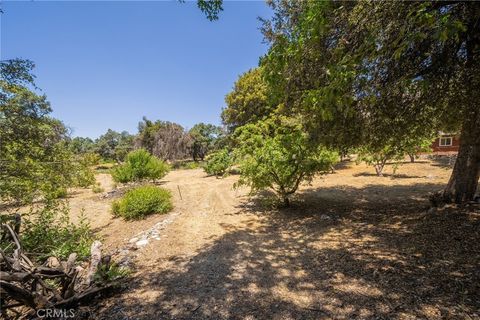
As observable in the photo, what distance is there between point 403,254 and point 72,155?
858 cm

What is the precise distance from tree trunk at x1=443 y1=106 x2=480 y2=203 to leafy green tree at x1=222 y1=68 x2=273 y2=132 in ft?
57.0

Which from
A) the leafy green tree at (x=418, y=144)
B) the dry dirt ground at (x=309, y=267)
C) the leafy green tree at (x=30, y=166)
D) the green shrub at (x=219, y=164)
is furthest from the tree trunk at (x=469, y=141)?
the green shrub at (x=219, y=164)

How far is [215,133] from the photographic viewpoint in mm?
40812

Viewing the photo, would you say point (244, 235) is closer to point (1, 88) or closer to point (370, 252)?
point (370, 252)

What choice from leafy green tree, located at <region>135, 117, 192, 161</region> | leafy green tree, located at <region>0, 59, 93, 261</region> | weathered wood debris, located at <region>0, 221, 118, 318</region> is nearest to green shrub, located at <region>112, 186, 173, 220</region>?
leafy green tree, located at <region>0, 59, 93, 261</region>

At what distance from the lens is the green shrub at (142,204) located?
8.84m

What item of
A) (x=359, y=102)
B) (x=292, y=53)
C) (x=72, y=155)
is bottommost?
(x=72, y=155)

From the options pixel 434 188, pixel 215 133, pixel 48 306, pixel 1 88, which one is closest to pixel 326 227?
pixel 48 306

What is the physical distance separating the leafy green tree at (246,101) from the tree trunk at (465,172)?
17363mm

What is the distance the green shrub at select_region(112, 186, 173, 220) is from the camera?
884cm

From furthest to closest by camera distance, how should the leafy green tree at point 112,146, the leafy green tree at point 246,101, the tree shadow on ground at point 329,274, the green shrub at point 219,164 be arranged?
the leafy green tree at point 112,146
the leafy green tree at point 246,101
the green shrub at point 219,164
the tree shadow on ground at point 329,274

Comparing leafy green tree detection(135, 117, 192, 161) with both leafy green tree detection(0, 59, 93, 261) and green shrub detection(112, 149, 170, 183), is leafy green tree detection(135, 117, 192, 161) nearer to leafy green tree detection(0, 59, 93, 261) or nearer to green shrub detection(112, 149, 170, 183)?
green shrub detection(112, 149, 170, 183)

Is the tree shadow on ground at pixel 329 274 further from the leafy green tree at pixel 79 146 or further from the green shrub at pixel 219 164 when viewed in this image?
the green shrub at pixel 219 164

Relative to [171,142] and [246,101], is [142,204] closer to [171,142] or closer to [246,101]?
[246,101]
